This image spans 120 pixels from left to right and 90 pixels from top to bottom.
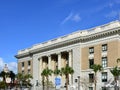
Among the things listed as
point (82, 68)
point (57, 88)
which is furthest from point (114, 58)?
point (57, 88)

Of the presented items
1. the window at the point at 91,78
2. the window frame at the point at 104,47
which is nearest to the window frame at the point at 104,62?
the window frame at the point at 104,47

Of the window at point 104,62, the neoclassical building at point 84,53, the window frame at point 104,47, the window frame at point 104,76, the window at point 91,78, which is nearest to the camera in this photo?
the neoclassical building at point 84,53

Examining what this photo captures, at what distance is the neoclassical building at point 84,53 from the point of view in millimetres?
89000

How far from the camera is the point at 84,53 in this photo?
96.7 meters

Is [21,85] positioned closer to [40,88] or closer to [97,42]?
[40,88]

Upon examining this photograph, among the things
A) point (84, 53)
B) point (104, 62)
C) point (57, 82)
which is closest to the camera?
point (104, 62)

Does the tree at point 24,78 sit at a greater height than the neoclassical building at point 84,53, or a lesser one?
lesser

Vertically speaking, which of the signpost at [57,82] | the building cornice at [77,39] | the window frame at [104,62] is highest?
the building cornice at [77,39]

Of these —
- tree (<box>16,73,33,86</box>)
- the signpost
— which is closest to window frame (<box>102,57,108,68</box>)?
the signpost

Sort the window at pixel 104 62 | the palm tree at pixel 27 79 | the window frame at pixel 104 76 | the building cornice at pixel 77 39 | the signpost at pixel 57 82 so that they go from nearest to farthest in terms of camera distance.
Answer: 1. the building cornice at pixel 77 39
2. the window frame at pixel 104 76
3. the window at pixel 104 62
4. the signpost at pixel 57 82
5. the palm tree at pixel 27 79

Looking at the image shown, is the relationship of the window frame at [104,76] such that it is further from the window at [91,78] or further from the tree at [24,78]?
the tree at [24,78]

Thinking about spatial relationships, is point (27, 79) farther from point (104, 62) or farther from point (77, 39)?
point (104, 62)

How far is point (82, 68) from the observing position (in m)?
96.6

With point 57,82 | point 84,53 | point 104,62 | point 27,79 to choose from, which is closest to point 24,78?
point 27,79
